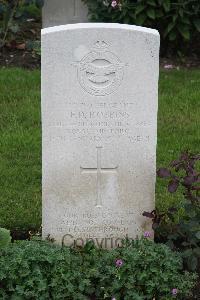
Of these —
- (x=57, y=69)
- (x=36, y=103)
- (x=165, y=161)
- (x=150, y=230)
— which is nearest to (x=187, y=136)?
(x=165, y=161)

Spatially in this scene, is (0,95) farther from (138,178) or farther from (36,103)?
(138,178)

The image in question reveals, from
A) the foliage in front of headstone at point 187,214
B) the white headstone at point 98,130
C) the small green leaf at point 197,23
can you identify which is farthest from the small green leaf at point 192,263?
the small green leaf at point 197,23

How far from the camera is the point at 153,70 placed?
4656mm

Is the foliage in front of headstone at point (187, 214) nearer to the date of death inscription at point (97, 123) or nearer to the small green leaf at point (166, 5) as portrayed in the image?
the date of death inscription at point (97, 123)

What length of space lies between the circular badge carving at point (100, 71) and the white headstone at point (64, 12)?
5.33 meters

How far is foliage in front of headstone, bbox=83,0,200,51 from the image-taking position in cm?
890

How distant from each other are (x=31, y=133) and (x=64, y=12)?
330 cm

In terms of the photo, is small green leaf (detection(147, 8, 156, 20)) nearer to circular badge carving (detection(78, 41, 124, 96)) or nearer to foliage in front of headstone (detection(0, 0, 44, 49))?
foliage in front of headstone (detection(0, 0, 44, 49))

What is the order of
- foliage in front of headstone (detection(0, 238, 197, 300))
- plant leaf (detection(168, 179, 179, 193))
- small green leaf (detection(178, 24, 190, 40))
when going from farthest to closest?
small green leaf (detection(178, 24, 190, 40)), plant leaf (detection(168, 179, 179, 193)), foliage in front of headstone (detection(0, 238, 197, 300))

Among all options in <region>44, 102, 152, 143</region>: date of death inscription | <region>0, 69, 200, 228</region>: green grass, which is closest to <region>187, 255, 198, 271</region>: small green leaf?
<region>44, 102, 152, 143</region>: date of death inscription

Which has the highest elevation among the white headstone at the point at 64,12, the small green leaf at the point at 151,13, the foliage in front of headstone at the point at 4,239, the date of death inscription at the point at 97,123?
the white headstone at the point at 64,12

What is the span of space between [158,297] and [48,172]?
963 mm

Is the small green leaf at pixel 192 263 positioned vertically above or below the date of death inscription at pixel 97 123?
below

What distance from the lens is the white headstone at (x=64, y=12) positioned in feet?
32.4
